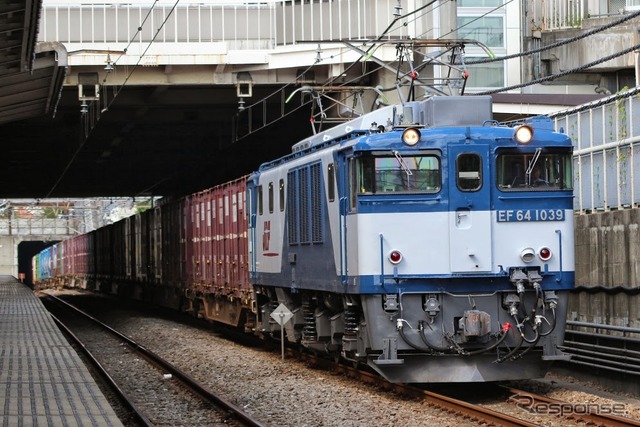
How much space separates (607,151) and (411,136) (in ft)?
15.0

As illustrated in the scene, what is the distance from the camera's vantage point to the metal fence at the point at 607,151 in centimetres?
1697

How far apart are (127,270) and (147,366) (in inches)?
1140

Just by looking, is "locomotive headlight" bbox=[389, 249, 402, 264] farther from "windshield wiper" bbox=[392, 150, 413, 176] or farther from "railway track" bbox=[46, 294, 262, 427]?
"railway track" bbox=[46, 294, 262, 427]

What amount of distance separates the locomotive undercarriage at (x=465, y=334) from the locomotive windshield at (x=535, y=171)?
1.16 m

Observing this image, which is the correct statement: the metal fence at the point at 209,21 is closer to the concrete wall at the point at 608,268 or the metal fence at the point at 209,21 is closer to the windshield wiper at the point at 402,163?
the concrete wall at the point at 608,268

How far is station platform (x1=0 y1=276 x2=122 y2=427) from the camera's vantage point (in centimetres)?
1227

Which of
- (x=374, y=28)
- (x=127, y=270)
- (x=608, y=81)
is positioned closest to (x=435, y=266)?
(x=374, y=28)

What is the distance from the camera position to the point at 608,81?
41.9 metres

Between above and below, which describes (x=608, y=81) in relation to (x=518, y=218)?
above

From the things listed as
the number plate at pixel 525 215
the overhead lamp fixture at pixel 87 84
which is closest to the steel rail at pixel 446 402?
the number plate at pixel 525 215

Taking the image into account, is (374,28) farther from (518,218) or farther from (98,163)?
(98,163)

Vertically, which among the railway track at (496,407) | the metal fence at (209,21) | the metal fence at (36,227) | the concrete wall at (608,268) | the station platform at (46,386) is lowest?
the railway track at (496,407)

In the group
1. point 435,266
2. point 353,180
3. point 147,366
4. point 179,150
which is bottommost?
point 147,366

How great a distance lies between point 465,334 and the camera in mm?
14141
